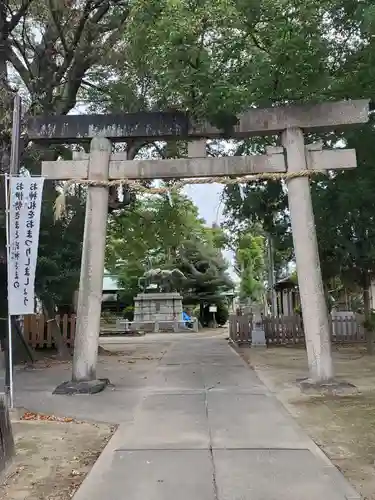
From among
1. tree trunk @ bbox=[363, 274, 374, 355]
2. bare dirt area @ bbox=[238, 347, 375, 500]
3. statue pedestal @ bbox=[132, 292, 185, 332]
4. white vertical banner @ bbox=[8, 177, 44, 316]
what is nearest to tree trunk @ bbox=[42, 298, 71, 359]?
bare dirt area @ bbox=[238, 347, 375, 500]

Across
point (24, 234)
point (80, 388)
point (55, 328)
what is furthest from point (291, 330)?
point (24, 234)

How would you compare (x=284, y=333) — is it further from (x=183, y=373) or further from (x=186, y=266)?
(x=186, y=266)

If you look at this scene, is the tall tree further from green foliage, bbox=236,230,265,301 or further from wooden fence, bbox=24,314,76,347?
green foliage, bbox=236,230,265,301

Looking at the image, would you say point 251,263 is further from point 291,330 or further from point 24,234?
point 24,234

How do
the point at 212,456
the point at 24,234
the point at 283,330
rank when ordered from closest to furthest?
the point at 212,456
the point at 24,234
the point at 283,330

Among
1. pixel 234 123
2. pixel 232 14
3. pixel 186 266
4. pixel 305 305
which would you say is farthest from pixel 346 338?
pixel 186 266

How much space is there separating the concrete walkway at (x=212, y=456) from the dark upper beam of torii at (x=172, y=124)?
15.5 feet

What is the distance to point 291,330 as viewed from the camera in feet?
67.5

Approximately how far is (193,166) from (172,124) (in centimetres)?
87

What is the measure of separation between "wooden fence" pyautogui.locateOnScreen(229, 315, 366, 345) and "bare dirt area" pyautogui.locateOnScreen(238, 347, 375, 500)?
604 centimetres

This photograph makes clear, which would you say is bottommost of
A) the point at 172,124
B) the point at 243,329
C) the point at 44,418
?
the point at 44,418

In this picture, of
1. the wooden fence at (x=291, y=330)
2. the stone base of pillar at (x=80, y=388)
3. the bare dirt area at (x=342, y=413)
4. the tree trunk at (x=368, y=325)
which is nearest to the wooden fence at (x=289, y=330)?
the wooden fence at (x=291, y=330)

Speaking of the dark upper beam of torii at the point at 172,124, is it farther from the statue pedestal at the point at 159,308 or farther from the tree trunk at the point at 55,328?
the statue pedestal at the point at 159,308

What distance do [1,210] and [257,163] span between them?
566cm
